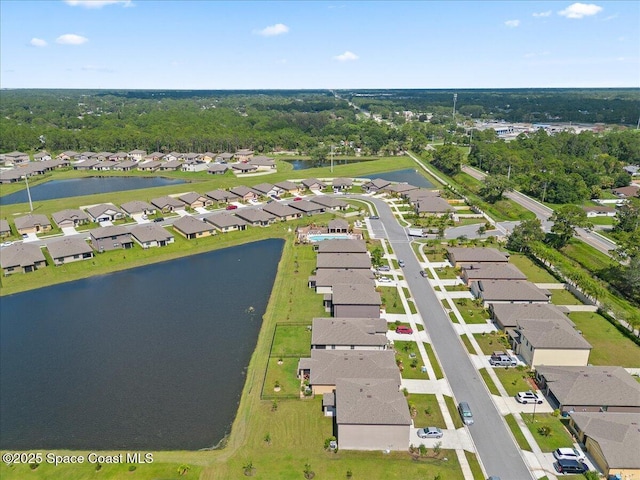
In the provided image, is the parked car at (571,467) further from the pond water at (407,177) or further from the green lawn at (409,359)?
the pond water at (407,177)

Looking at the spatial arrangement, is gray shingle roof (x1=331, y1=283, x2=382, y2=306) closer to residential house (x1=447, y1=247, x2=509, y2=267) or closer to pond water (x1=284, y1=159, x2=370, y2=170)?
residential house (x1=447, y1=247, x2=509, y2=267)

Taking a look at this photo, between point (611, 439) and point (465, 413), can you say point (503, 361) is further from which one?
point (611, 439)

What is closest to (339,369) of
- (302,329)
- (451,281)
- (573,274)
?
(302,329)

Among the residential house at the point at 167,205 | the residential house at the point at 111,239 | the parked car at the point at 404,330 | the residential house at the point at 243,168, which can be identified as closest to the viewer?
the parked car at the point at 404,330

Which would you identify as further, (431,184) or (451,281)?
(431,184)

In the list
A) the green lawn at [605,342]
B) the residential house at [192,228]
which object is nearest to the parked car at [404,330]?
the green lawn at [605,342]

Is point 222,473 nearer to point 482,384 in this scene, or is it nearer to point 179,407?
point 179,407

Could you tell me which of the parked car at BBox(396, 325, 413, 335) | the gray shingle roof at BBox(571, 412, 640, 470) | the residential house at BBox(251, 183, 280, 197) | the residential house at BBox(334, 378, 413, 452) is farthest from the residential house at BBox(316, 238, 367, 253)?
the residential house at BBox(251, 183, 280, 197)
